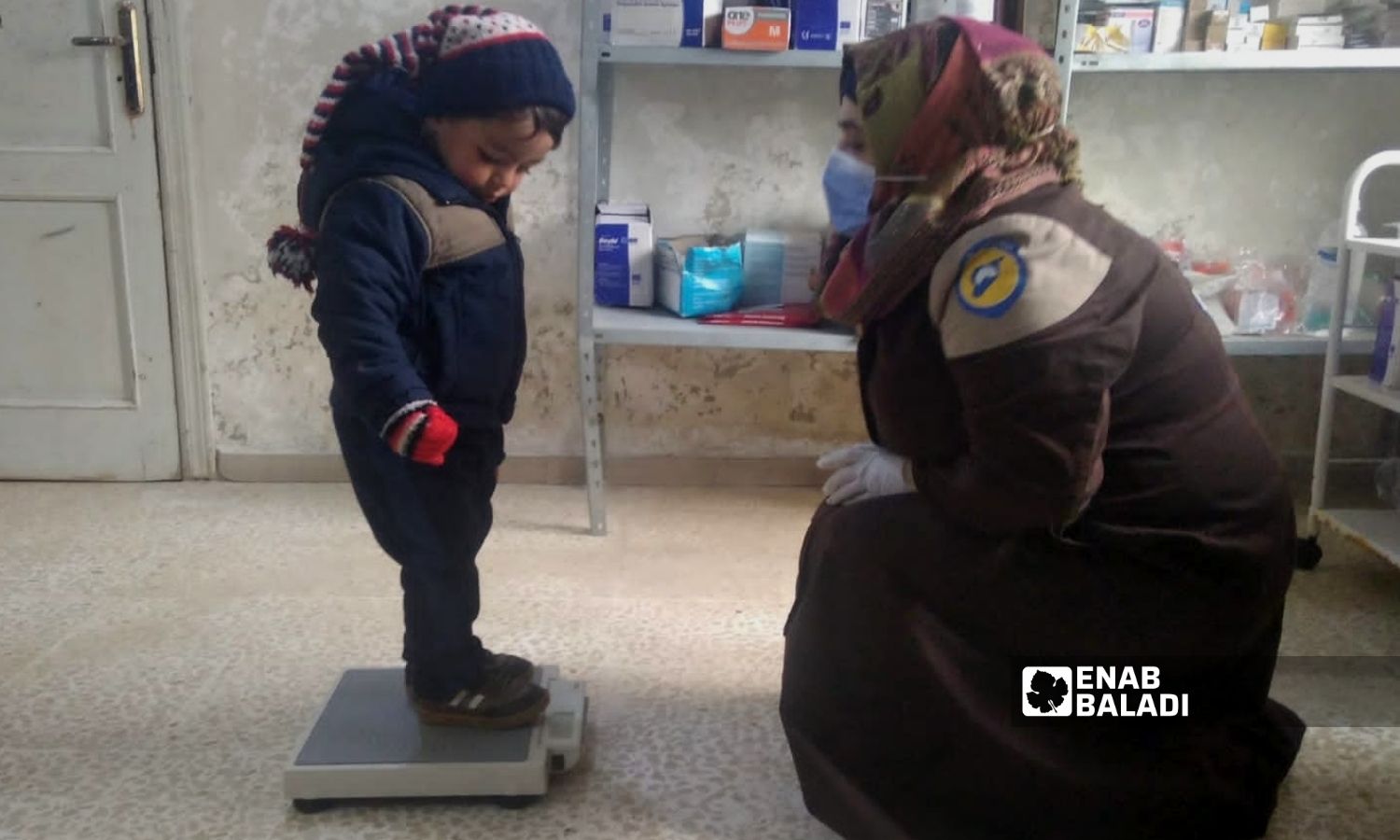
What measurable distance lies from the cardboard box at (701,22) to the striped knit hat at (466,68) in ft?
3.09

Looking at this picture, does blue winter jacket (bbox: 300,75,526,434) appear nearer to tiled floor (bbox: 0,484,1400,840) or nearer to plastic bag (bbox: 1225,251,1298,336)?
tiled floor (bbox: 0,484,1400,840)

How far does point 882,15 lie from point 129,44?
1643 mm

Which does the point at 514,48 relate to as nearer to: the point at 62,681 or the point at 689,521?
the point at 62,681

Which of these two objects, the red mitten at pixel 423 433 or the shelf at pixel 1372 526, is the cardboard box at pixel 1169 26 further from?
the red mitten at pixel 423 433

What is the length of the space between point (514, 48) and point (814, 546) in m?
0.68

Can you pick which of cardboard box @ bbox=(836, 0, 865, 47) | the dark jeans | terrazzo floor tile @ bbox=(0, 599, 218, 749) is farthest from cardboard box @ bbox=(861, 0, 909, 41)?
terrazzo floor tile @ bbox=(0, 599, 218, 749)

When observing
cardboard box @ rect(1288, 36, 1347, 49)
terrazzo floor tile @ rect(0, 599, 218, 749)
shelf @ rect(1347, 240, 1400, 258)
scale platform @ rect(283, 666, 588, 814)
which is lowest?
terrazzo floor tile @ rect(0, 599, 218, 749)

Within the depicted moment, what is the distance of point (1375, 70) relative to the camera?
8.18 feet

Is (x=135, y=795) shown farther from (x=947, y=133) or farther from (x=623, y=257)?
(x=623, y=257)

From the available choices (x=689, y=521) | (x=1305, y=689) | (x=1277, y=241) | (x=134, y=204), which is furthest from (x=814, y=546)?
(x=134, y=204)

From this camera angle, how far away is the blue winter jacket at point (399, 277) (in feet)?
3.89

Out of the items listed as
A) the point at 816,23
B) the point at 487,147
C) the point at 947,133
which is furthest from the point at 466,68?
the point at 816,23

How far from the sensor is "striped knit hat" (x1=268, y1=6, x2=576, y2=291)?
122 centimetres

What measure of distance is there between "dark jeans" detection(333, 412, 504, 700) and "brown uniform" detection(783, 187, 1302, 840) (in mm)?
449
